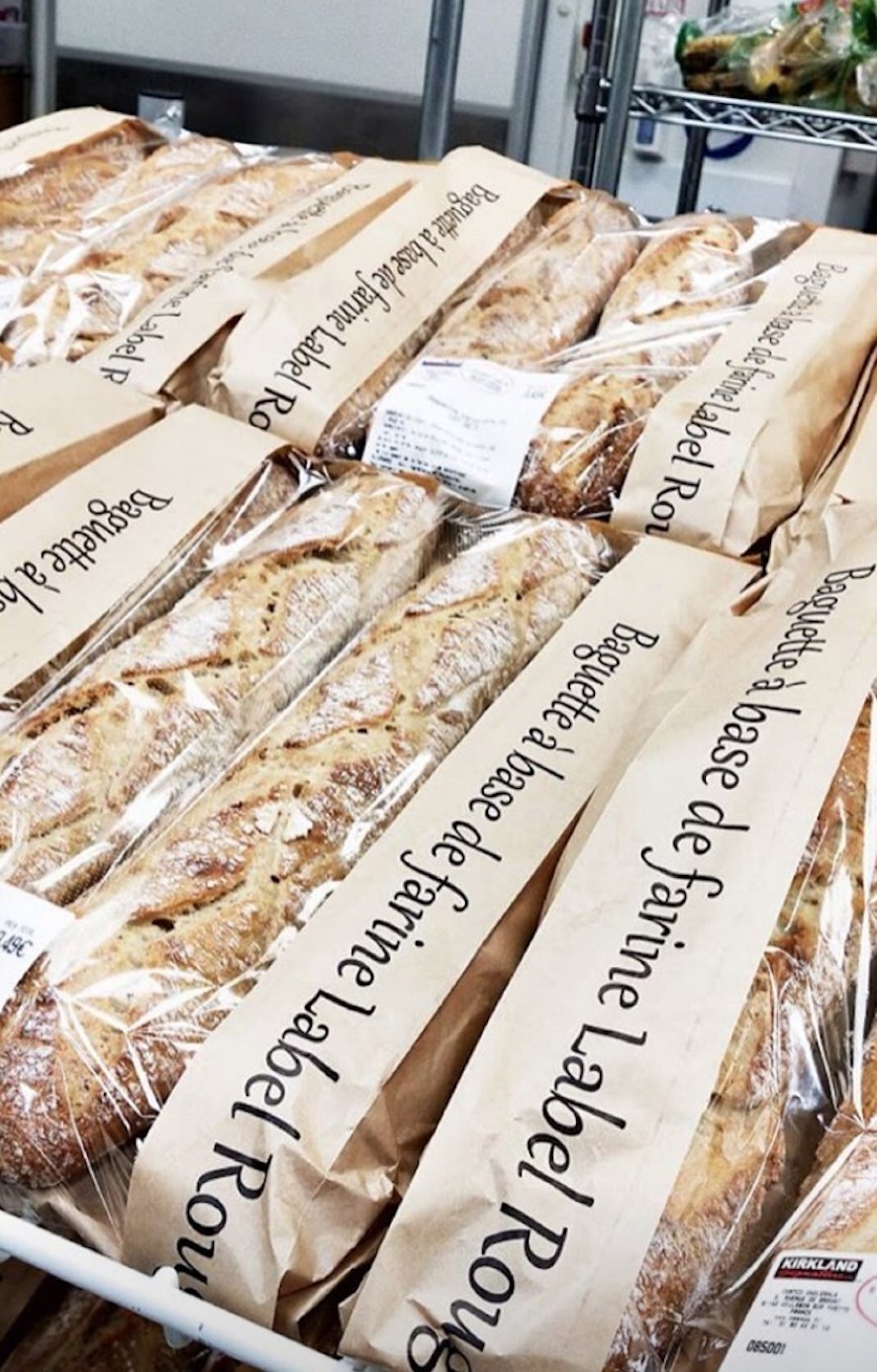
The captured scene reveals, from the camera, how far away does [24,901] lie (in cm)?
86

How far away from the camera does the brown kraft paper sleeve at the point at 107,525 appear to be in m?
1.05

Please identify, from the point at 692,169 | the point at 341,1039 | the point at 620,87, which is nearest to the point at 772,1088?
the point at 341,1039

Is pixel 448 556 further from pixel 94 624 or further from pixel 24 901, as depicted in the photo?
pixel 24 901

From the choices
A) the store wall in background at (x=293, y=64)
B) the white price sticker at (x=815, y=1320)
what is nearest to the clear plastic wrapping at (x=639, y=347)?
the white price sticker at (x=815, y=1320)

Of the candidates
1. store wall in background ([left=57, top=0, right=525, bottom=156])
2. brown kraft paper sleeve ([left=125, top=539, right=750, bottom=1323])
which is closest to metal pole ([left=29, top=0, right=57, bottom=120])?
store wall in background ([left=57, top=0, right=525, bottom=156])

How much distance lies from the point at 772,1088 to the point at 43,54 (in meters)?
3.38

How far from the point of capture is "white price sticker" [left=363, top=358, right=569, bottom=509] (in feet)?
4.11

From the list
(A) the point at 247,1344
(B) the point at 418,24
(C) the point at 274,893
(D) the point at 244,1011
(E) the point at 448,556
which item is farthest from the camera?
(B) the point at 418,24

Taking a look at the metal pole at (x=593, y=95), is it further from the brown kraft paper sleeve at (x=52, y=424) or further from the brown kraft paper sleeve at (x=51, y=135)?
the brown kraft paper sleeve at (x=52, y=424)

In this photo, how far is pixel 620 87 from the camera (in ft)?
6.66

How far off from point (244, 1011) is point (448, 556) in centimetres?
53

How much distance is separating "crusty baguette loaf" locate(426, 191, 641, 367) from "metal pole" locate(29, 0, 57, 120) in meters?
2.32

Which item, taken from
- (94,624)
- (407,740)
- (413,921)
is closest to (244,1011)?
(413,921)

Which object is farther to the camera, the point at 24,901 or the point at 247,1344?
the point at 24,901
